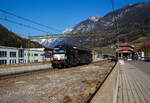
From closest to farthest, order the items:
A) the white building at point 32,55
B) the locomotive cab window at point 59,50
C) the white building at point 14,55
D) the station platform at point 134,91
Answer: the station platform at point 134,91 < the locomotive cab window at point 59,50 < the white building at point 14,55 < the white building at point 32,55

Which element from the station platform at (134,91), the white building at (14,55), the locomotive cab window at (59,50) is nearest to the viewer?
the station platform at (134,91)

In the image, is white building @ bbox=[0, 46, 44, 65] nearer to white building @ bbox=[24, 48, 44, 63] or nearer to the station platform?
white building @ bbox=[24, 48, 44, 63]

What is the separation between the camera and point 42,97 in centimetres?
636

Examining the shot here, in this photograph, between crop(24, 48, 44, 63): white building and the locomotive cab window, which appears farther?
crop(24, 48, 44, 63): white building

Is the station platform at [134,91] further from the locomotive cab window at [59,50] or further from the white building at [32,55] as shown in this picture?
the white building at [32,55]

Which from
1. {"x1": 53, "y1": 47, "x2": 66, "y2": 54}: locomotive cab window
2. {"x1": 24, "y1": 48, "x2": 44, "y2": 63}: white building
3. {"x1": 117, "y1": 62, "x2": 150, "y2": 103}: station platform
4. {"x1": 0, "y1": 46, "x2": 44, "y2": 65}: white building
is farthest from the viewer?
{"x1": 24, "y1": 48, "x2": 44, "y2": 63}: white building

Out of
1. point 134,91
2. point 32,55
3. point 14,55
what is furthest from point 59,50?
point 32,55

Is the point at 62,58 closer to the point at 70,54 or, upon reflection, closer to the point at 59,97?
the point at 70,54

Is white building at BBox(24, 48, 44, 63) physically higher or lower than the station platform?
higher

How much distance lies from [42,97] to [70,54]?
57.0 ft

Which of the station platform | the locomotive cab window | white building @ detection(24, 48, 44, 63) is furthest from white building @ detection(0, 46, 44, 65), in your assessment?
the station platform

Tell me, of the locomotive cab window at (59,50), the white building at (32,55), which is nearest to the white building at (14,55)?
the white building at (32,55)

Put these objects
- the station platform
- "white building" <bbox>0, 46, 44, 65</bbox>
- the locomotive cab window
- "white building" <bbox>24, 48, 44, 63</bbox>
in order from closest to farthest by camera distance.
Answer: the station platform < the locomotive cab window < "white building" <bbox>0, 46, 44, 65</bbox> < "white building" <bbox>24, 48, 44, 63</bbox>

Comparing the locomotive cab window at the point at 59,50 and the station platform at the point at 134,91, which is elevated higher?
the locomotive cab window at the point at 59,50
